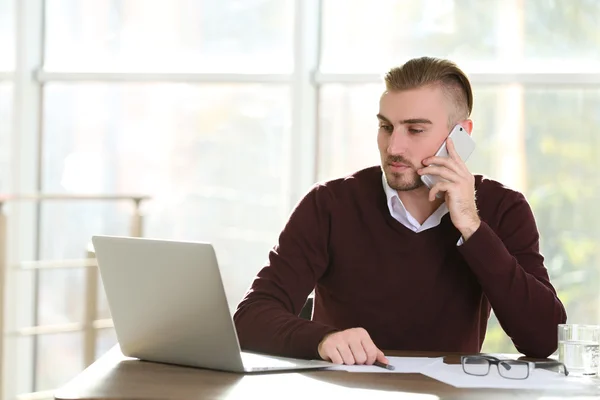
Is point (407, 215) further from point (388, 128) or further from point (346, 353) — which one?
point (346, 353)

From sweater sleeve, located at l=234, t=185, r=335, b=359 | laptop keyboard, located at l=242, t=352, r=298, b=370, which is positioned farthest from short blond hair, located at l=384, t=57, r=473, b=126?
laptop keyboard, located at l=242, t=352, r=298, b=370

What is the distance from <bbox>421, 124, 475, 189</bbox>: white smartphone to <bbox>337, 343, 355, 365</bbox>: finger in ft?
1.86

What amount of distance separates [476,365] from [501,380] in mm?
83

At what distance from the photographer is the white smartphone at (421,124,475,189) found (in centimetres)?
215

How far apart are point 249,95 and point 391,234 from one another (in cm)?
230

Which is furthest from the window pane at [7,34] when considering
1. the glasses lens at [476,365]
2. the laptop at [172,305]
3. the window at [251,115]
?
the glasses lens at [476,365]

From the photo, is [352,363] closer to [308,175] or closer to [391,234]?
[391,234]

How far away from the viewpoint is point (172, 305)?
1623 mm

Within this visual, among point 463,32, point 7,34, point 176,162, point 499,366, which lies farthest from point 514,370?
point 7,34

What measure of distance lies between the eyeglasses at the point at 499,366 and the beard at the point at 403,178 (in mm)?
563

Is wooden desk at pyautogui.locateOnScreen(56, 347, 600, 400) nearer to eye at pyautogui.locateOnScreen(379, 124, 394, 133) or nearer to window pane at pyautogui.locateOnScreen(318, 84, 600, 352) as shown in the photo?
eye at pyautogui.locateOnScreen(379, 124, 394, 133)

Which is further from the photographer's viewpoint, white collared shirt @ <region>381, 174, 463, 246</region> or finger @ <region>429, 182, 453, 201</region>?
white collared shirt @ <region>381, 174, 463, 246</region>

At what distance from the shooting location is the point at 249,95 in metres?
4.40

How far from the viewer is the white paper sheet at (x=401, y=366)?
5.49ft
